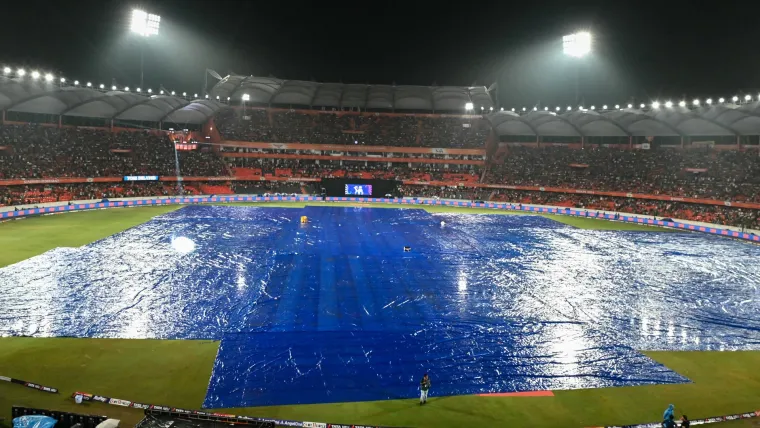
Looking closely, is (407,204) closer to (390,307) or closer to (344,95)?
(344,95)

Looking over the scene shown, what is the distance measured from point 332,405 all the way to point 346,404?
1.44 feet

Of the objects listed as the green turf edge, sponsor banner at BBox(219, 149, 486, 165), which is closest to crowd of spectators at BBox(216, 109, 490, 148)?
sponsor banner at BBox(219, 149, 486, 165)

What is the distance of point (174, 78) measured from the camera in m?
99.5

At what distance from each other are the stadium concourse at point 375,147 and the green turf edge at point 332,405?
4943 centimetres

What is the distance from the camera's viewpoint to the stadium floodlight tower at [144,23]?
3091 inches

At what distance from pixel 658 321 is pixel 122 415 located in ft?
75.6

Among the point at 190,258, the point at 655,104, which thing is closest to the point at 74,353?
the point at 190,258

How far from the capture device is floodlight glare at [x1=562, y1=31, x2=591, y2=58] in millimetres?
83562

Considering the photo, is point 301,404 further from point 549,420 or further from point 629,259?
point 629,259

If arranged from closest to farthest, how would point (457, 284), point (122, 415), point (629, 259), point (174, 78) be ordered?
point (122, 415), point (457, 284), point (629, 259), point (174, 78)

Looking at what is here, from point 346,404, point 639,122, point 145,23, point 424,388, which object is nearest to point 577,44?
point 639,122

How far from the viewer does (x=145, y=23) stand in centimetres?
7988

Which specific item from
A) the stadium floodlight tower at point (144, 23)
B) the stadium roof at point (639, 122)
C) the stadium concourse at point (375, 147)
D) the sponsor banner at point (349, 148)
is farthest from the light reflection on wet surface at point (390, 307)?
the stadium floodlight tower at point (144, 23)

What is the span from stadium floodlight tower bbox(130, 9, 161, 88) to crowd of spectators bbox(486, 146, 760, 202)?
68307mm
